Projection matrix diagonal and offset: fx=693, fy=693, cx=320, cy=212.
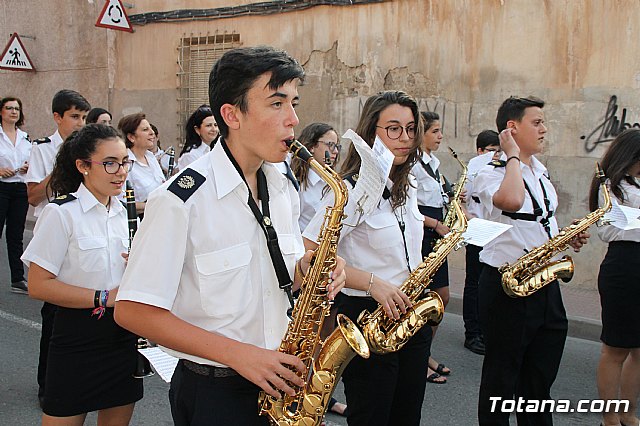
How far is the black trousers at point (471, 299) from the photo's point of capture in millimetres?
7227

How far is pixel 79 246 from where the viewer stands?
3.54 metres

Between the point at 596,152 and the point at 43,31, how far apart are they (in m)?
13.4

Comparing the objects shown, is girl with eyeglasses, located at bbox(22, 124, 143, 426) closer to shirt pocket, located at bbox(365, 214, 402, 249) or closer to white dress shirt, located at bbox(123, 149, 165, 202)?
shirt pocket, located at bbox(365, 214, 402, 249)

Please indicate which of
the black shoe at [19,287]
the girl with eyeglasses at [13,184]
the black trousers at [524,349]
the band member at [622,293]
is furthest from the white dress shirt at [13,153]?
the band member at [622,293]

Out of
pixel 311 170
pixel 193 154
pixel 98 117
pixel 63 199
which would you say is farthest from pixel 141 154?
pixel 63 199

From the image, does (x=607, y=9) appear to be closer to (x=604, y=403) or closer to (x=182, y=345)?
(x=604, y=403)

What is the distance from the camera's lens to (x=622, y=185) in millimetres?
4934

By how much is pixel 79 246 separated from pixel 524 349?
2.62 m

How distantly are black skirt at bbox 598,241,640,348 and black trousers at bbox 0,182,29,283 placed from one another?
691cm

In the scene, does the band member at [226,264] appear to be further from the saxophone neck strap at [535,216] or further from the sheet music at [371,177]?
the saxophone neck strap at [535,216]

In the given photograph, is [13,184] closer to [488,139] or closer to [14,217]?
[14,217]

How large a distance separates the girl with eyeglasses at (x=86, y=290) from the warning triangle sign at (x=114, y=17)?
37.2 ft

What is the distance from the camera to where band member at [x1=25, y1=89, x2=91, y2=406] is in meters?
5.06

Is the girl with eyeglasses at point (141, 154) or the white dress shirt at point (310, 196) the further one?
the girl with eyeglasses at point (141, 154)
